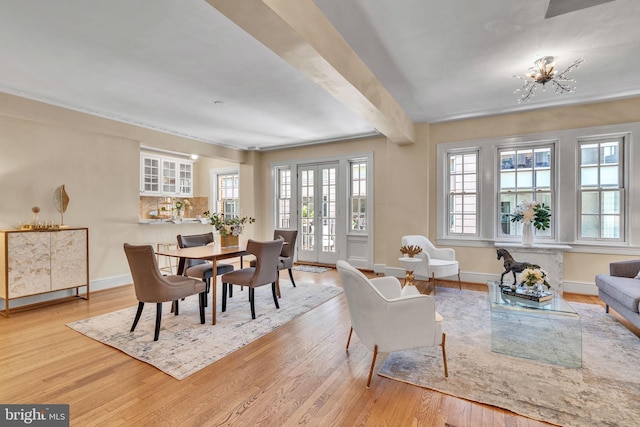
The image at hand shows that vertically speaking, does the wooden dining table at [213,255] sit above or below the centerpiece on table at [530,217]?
below

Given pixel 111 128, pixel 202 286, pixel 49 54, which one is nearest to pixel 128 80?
pixel 49 54

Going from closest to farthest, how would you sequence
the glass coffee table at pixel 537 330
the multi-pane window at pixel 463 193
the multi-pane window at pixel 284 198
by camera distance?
the glass coffee table at pixel 537 330 → the multi-pane window at pixel 463 193 → the multi-pane window at pixel 284 198

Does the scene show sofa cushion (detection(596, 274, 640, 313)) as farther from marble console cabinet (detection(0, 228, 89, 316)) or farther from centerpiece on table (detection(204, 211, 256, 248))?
marble console cabinet (detection(0, 228, 89, 316))

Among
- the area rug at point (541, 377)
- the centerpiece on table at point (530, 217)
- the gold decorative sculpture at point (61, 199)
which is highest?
A: the gold decorative sculpture at point (61, 199)

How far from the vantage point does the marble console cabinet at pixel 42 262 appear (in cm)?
359

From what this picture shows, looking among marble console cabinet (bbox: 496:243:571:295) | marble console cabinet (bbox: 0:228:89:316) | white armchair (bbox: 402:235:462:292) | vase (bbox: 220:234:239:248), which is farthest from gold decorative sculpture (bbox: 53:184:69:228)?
marble console cabinet (bbox: 496:243:571:295)

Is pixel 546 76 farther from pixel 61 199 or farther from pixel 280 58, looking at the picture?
pixel 61 199

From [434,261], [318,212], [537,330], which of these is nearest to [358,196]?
[318,212]

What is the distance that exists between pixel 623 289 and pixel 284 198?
594 cm

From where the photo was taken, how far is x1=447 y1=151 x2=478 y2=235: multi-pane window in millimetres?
5180

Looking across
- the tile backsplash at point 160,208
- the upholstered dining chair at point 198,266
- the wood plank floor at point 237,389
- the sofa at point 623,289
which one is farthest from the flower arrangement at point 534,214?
the tile backsplash at point 160,208

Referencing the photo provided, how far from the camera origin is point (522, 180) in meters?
4.86

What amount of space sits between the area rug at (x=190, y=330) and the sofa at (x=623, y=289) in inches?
125

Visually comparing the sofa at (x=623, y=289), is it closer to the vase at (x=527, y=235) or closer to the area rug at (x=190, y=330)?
the vase at (x=527, y=235)
